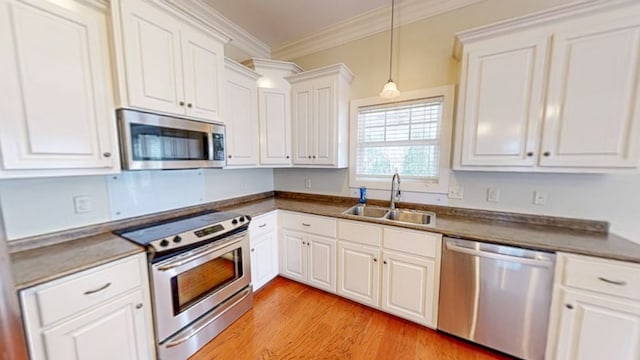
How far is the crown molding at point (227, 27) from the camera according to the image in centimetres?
212

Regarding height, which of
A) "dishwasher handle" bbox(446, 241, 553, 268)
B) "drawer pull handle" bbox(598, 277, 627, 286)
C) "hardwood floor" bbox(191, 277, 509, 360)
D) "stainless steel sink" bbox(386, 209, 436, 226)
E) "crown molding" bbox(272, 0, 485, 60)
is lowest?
"hardwood floor" bbox(191, 277, 509, 360)

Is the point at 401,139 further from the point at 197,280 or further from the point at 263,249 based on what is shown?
the point at 197,280

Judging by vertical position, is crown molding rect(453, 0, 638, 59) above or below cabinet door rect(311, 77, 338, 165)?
above

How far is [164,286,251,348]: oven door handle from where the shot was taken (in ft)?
5.30

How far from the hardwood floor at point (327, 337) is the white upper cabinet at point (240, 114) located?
1515mm

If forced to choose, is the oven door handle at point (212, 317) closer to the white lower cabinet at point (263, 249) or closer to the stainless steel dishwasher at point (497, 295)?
the white lower cabinet at point (263, 249)

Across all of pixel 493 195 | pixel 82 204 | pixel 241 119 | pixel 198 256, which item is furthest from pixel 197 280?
pixel 493 195

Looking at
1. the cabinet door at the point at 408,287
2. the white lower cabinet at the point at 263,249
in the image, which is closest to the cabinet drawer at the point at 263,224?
the white lower cabinet at the point at 263,249

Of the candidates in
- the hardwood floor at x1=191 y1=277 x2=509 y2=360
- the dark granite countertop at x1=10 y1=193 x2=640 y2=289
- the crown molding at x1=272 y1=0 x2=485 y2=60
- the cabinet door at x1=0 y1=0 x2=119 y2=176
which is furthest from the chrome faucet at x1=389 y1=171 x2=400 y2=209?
the cabinet door at x1=0 y1=0 x2=119 y2=176

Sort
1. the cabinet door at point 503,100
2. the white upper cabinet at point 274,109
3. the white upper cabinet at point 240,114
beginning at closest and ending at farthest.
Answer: the cabinet door at point 503,100 < the white upper cabinet at point 240,114 < the white upper cabinet at point 274,109

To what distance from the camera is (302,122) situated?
273 cm

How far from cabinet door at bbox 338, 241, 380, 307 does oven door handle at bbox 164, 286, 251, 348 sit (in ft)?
3.06

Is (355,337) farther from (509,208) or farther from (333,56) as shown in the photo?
(333,56)

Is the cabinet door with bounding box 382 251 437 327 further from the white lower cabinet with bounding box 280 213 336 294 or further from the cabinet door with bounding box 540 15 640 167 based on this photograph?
the cabinet door with bounding box 540 15 640 167
